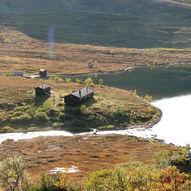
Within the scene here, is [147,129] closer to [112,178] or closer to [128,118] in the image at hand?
[128,118]

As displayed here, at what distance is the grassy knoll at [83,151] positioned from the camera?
1998 inches

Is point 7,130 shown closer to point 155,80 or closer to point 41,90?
point 41,90

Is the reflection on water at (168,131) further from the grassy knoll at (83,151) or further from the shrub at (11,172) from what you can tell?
the shrub at (11,172)

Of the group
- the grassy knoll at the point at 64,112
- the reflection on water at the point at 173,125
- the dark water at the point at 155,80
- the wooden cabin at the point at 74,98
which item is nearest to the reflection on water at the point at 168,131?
the reflection on water at the point at 173,125

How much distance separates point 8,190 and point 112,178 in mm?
14801

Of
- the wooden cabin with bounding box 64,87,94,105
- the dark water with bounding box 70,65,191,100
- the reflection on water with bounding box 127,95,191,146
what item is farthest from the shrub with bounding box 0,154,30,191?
the dark water with bounding box 70,65,191,100

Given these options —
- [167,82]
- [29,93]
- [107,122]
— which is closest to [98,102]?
[107,122]

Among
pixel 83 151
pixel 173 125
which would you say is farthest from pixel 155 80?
pixel 83 151

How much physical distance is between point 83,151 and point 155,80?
10587 centimetres

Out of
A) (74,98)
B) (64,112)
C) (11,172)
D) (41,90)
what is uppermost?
(11,172)

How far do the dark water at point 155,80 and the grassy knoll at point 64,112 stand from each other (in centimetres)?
3199

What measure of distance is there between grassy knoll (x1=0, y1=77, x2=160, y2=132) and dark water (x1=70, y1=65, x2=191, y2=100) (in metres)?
32.0

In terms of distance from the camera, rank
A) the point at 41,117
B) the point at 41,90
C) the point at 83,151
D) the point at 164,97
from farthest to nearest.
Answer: the point at 164,97
the point at 41,90
the point at 41,117
the point at 83,151

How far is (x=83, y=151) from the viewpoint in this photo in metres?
59.1
